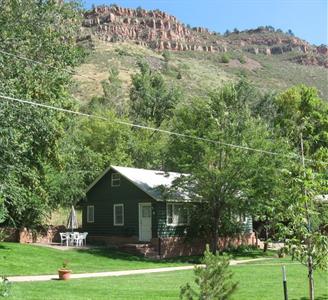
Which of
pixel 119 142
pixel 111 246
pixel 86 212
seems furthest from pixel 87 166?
pixel 111 246

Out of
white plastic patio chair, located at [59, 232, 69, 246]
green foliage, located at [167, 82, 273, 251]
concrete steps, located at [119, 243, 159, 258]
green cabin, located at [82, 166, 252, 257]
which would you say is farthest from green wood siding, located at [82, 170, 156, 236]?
green foliage, located at [167, 82, 273, 251]

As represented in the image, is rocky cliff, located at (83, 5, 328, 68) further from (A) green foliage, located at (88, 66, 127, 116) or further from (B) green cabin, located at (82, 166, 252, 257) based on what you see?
(B) green cabin, located at (82, 166, 252, 257)

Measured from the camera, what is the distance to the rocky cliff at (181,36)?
126050 millimetres

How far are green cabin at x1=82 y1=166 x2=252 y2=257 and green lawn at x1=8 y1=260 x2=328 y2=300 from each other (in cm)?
901

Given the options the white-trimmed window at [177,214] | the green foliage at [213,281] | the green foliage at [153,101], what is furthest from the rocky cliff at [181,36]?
the green foliage at [213,281]

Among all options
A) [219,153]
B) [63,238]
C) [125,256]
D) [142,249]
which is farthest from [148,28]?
[125,256]

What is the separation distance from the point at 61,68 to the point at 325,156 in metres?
10.6

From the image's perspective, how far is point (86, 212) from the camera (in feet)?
105

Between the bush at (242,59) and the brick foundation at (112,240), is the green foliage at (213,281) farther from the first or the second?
the bush at (242,59)

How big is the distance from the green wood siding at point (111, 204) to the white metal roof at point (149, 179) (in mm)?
314

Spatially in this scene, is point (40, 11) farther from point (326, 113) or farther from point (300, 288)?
point (326, 113)

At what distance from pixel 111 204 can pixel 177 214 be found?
13.2 ft

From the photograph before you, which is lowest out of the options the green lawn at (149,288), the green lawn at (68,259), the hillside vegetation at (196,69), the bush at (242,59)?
the green lawn at (149,288)

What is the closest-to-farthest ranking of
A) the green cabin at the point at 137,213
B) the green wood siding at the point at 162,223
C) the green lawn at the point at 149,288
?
the green lawn at the point at 149,288 < the green wood siding at the point at 162,223 < the green cabin at the point at 137,213
